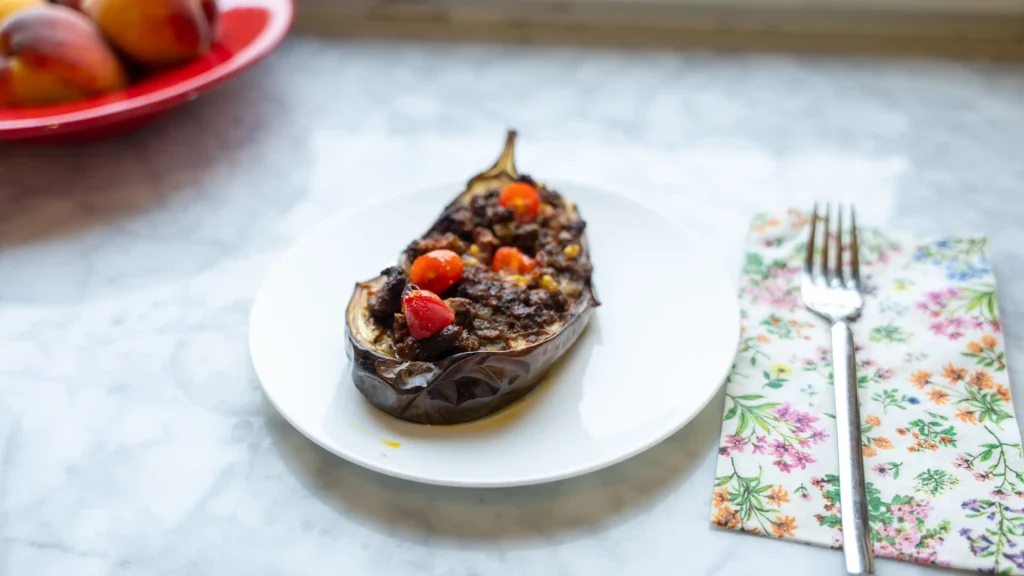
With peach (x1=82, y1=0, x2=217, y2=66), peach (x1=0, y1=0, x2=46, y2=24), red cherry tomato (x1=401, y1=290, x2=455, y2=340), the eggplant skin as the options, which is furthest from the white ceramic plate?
peach (x1=0, y1=0, x2=46, y2=24)

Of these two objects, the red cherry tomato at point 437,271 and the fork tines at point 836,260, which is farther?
the fork tines at point 836,260

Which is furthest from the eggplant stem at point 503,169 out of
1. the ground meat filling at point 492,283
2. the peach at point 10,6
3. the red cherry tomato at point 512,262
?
the peach at point 10,6

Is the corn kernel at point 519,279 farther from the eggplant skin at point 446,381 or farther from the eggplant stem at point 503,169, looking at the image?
the eggplant stem at point 503,169

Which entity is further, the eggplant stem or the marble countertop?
the eggplant stem

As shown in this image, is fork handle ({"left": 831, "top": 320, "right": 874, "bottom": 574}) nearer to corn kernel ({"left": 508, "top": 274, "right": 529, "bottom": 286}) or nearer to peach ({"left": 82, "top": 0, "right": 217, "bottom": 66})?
corn kernel ({"left": 508, "top": 274, "right": 529, "bottom": 286})

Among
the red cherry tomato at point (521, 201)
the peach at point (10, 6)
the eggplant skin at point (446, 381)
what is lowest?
the eggplant skin at point (446, 381)

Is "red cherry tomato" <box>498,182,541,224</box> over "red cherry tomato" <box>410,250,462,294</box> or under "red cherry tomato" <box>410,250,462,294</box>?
over

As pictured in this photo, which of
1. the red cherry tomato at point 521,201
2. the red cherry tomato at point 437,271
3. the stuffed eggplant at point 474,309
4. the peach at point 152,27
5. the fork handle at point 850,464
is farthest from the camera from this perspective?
the peach at point 152,27
